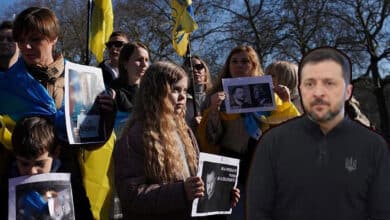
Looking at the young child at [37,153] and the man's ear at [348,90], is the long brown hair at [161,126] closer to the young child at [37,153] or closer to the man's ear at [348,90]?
the young child at [37,153]

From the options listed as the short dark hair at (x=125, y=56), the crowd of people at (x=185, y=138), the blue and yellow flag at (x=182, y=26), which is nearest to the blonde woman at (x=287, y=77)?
the crowd of people at (x=185, y=138)

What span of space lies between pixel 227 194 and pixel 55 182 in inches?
36.2

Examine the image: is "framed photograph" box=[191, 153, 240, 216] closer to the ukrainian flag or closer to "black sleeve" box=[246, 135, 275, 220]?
"black sleeve" box=[246, 135, 275, 220]

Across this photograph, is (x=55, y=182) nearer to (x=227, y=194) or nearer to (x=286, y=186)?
(x=227, y=194)

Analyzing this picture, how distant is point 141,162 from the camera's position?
2846 millimetres

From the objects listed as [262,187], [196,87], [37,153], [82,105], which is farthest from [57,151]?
[196,87]

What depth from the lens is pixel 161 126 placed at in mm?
2930

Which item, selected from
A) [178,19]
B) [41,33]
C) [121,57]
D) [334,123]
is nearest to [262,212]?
[334,123]

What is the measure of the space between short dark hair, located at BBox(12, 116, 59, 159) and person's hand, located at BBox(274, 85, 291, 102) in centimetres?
178

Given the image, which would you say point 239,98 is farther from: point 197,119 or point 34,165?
point 34,165

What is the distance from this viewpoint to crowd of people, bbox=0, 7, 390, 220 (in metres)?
1.97

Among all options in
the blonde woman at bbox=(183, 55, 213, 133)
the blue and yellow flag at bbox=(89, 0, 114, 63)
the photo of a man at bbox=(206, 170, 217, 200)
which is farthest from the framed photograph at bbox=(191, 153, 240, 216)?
the blue and yellow flag at bbox=(89, 0, 114, 63)

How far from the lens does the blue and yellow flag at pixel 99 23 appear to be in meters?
4.93

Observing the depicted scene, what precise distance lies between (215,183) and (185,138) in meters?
0.35
